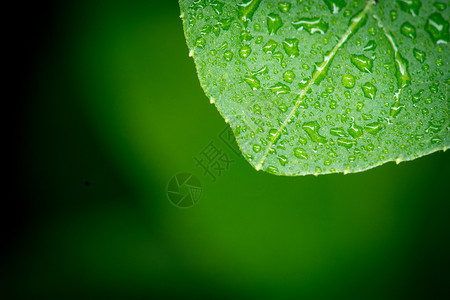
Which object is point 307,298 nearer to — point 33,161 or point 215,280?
point 215,280

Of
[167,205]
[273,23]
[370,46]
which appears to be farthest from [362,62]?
[167,205]

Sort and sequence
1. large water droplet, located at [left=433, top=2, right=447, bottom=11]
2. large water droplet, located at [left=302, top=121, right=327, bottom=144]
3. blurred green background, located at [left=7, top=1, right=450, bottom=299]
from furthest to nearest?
blurred green background, located at [left=7, top=1, right=450, bottom=299], large water droplet, located at [left=302, top=121, right=327, bottom=144], large water droplet, located at [left=433, top=2, right=447, bottom=11]

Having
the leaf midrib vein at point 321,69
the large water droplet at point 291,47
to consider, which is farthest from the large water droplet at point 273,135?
the large water droplet at point 291,47

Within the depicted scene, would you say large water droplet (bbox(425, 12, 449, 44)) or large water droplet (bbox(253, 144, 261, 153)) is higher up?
large water droplet (bbox(425, 12, 449, 44))

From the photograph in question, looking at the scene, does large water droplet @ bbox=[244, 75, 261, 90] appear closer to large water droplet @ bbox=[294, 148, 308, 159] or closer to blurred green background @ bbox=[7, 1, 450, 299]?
large water droplet @ bbox=[294, 148, 308, 159]

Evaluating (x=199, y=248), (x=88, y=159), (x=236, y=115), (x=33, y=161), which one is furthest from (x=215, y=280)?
(x=236, y=115)

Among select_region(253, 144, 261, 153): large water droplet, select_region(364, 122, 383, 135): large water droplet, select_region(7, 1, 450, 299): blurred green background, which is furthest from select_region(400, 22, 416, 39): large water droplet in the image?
select_region(7, 1, 450, 299): blurred green background
